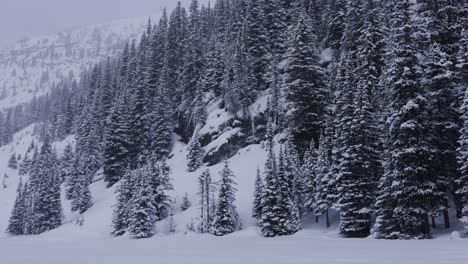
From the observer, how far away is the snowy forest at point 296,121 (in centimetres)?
2788

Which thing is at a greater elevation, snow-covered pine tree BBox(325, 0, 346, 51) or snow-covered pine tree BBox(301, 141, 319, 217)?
snow-covered pine tree BBox(325, 0, 346, 51)

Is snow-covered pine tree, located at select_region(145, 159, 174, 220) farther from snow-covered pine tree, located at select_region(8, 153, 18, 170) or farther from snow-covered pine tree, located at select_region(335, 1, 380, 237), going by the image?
snow-covered pine tree, located at select_region(8, 153, 18, 170)

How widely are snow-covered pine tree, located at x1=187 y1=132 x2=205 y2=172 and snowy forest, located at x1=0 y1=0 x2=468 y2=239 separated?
0.57 ft

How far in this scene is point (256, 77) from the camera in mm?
63250

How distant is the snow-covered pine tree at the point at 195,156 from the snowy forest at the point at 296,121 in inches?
6.8

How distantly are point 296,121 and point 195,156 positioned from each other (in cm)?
1842

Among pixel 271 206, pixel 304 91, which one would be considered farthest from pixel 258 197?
pixel 304 91

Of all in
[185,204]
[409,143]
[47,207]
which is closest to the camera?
[409,143]

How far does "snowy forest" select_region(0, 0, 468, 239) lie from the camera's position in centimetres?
2788

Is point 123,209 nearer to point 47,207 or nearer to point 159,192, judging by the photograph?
point 159,192

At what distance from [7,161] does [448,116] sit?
5083 inches

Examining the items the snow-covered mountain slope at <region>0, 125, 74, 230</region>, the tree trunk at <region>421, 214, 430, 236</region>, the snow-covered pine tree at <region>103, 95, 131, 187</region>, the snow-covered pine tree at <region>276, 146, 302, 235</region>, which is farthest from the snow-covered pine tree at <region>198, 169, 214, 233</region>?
the snow-covered mountain slope at <region>0, 125, 74, 230</region>

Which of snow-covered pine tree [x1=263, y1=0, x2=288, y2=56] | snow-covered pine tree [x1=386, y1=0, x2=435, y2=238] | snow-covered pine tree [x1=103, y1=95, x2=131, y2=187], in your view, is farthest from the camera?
snow-covered pine tree [x1=103, y1=95, x2=131, y2=187]

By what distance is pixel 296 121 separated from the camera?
49.2 metres
